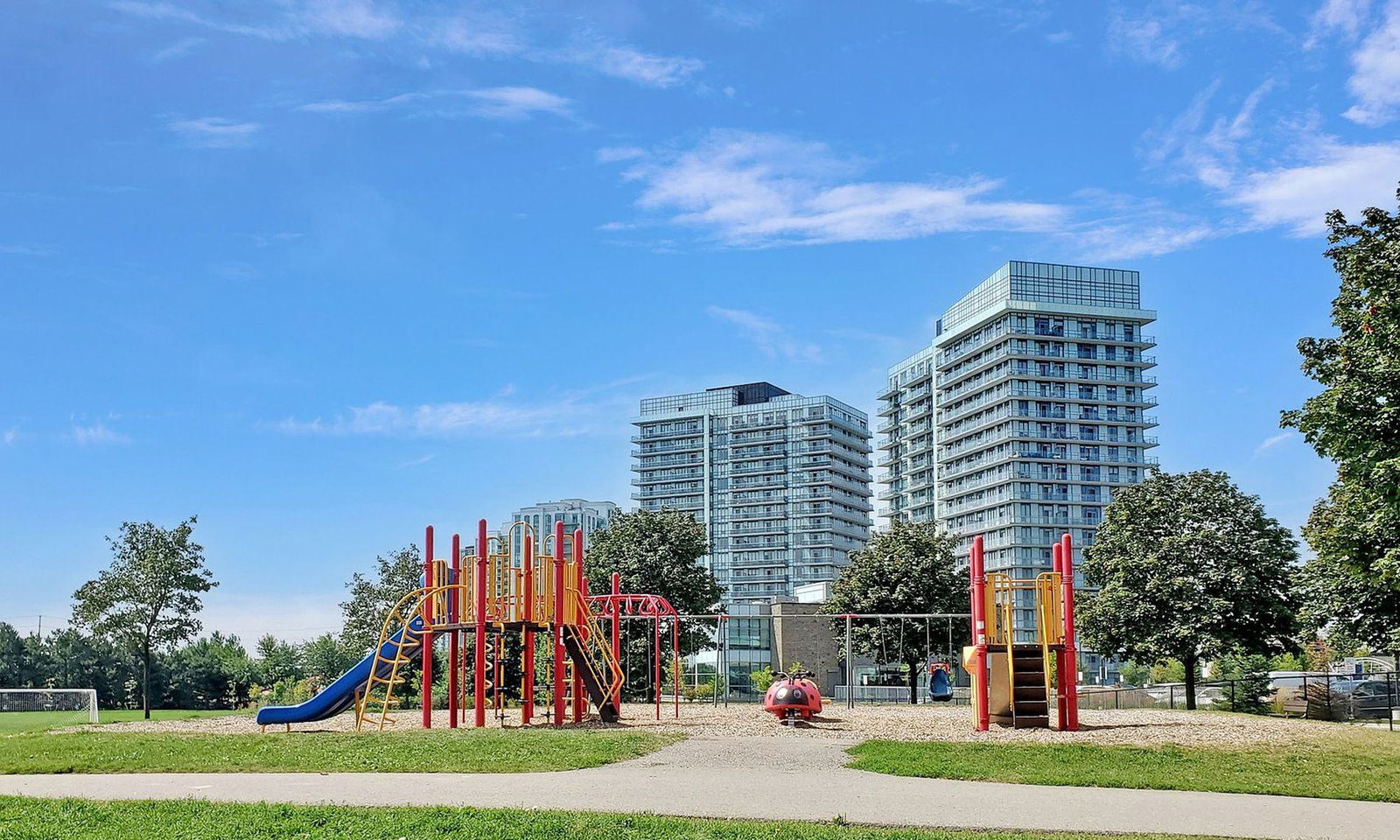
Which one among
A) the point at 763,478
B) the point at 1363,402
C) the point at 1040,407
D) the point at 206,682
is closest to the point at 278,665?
the point at 206,682

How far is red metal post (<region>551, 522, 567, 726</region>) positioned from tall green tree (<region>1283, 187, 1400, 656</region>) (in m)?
13.5

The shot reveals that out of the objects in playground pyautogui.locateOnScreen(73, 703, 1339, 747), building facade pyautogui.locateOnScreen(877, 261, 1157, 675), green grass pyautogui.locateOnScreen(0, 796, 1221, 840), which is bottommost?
playground pyautogui.locateOnScreen(73, 703, 1339, 747)

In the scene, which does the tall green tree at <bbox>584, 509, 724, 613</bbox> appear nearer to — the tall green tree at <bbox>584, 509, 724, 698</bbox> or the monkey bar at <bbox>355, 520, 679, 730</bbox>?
the tall green tree at <bbox>584, 509, 724, 698</bbox>

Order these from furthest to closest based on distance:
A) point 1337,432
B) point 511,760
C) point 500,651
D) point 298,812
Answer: point 500,651
point 1337,432
point 511,760
point 298,812

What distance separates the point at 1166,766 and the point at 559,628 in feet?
40.0

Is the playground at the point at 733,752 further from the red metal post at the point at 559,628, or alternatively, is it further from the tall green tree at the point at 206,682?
the tall green tree at the point at 206,682

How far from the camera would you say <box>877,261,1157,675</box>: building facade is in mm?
129250

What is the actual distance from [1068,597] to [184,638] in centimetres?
2865

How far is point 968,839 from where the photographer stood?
35.8ft

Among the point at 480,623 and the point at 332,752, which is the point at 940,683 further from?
the point at 332,752

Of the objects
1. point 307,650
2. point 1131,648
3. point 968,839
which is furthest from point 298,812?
point 307,650

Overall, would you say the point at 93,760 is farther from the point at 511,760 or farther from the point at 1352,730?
the point at 1352,730

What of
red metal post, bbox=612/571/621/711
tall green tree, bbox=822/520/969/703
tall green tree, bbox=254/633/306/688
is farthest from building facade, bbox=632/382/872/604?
red metal post, bbox=612/571/621/711

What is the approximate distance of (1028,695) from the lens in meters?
24.3
